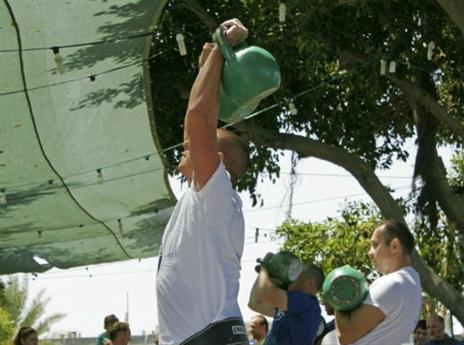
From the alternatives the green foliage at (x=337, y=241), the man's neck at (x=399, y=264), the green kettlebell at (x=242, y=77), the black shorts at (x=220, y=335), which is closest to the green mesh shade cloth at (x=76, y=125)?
the man's neck at (x=399, y=264)

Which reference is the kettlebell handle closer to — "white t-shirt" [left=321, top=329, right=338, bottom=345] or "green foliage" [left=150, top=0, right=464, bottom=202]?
"white t-shirt" [left=321, top=329, right=338, bottom=345]

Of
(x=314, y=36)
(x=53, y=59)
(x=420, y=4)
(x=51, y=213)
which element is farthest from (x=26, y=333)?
(x=420, y=4)

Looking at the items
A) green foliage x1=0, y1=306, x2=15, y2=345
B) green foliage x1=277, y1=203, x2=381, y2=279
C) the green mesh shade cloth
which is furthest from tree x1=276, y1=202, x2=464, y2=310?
the green mesh shade cloth

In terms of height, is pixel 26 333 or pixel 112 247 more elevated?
pixel 112 247

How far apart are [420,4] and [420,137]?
5.01 ft

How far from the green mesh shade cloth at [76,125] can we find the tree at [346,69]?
144 inches

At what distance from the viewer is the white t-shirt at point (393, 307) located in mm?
5879

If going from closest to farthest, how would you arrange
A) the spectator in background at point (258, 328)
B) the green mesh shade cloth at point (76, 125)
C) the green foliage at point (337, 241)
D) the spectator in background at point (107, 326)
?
the green mesh shade cloth at point (76, 125) → the spectator in background at point (258, 328) → the spectator in background at point (107, 326) → the green foliage at point (337, 241)

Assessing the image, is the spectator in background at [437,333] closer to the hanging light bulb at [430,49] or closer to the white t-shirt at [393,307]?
the hanging light bulb at [430,49]

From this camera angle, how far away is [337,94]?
1684 centimetres

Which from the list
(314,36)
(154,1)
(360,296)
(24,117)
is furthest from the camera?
(314,36)

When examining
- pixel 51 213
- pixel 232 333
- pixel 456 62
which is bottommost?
pixel 232 333

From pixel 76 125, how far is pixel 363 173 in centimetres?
585

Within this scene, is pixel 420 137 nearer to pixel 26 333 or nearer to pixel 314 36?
pixel 314 36
